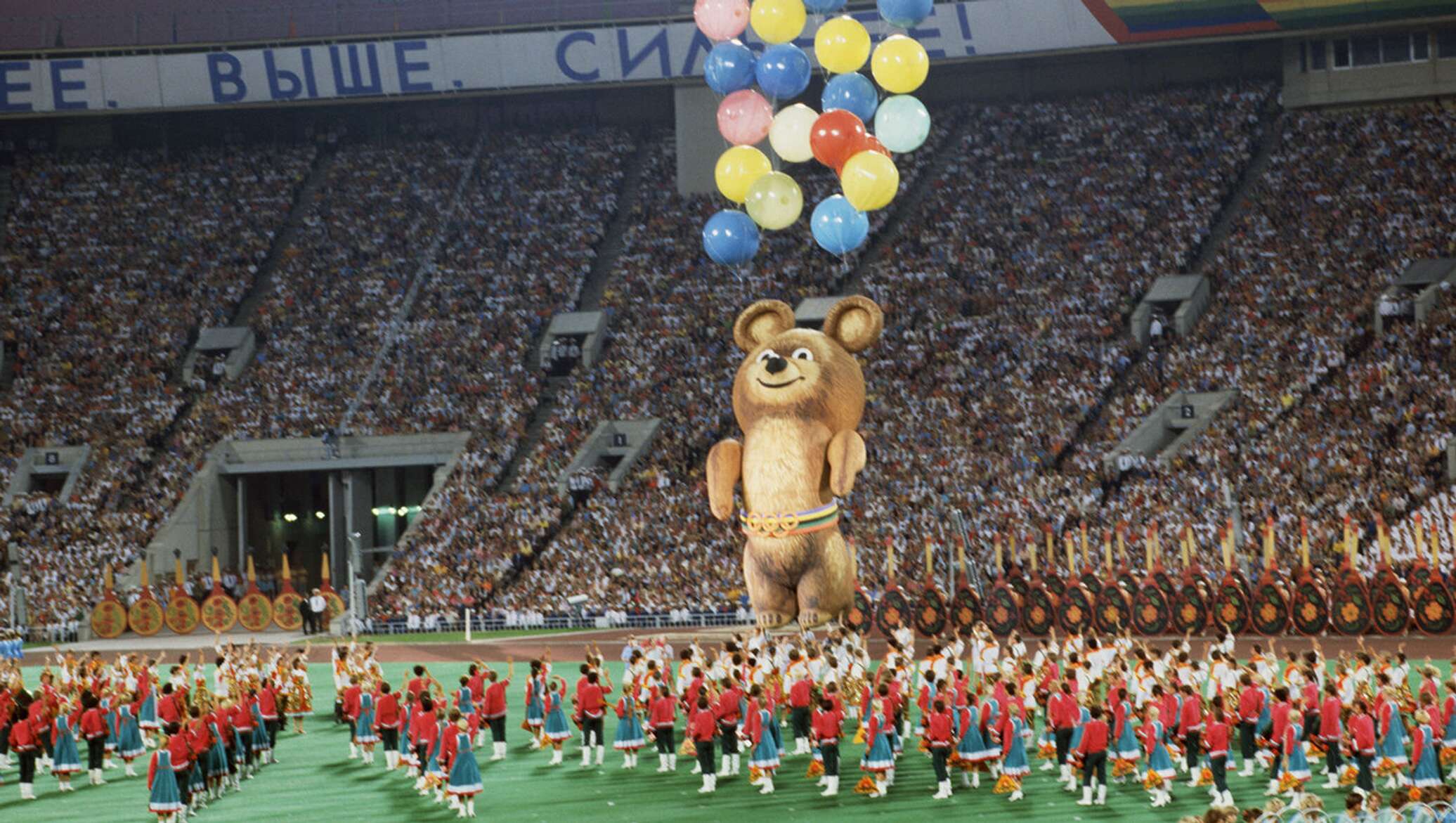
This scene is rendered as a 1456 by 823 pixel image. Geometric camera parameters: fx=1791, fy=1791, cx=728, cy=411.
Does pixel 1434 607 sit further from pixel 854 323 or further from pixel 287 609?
pixel 287 609

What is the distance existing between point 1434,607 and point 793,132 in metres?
13.2

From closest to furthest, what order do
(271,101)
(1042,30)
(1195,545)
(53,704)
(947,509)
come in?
(53,704) → (1195,545) → (947,509) → (1042,30) → (271,101)

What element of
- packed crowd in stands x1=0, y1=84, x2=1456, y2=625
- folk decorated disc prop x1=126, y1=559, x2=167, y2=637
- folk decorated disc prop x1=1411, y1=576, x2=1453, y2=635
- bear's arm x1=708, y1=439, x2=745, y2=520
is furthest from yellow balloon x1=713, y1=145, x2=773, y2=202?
Result: folk decorated disc prop x1=126, y1=559, x2=167, y2=637

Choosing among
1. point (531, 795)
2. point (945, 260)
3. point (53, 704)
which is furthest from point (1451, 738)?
point (945, 260)

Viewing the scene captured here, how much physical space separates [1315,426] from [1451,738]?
17.9 meters

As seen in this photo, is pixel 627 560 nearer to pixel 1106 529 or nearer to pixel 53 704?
pixel 1106 529

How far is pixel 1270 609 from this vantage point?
1058 inches

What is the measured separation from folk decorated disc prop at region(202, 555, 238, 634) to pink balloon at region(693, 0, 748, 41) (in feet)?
67.7

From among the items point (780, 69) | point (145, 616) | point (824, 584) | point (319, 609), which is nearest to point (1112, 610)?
point (824, 584)

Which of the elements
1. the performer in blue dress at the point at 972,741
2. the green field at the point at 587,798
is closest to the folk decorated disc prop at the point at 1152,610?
the green field at the point at 587,798

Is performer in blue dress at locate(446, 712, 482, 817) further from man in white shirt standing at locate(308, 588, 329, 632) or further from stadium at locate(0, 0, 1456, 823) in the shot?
man in white shirt standing at locate(308, 588, 329, 632)

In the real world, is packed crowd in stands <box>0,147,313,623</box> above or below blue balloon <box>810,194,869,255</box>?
above

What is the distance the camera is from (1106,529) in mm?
32562

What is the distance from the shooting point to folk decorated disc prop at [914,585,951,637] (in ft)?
93.6
